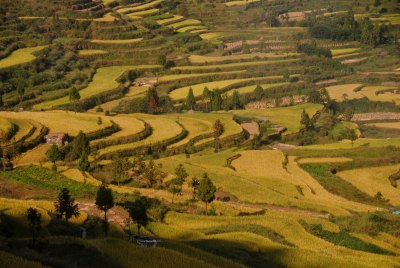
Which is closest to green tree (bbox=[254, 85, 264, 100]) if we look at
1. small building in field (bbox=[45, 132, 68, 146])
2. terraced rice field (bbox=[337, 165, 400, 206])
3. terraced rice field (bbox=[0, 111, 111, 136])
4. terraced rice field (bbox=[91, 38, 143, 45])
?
terraced rice field (bbox=[91, 38, 143, 45])

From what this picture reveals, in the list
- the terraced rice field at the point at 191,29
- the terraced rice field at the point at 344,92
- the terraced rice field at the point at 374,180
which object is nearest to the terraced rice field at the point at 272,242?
the terraced rice field at the point at 374,180

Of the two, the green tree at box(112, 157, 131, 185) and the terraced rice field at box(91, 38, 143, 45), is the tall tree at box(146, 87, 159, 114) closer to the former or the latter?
the terraced rice field at box(91, 38, 143, 45)

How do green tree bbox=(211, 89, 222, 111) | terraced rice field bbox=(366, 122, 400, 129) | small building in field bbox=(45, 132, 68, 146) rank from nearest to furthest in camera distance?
small building in field bbox=(45, 132, 68, 146), terraced rice field bbox=(366, 122, 400, 129), green tree bbox=(211, 89, 222, 111)

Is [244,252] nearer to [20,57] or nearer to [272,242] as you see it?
[272,242]

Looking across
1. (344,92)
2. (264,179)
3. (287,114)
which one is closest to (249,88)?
(287,114)

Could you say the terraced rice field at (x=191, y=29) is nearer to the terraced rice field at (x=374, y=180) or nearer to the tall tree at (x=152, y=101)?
the tall tree at (x=152, y=101)
